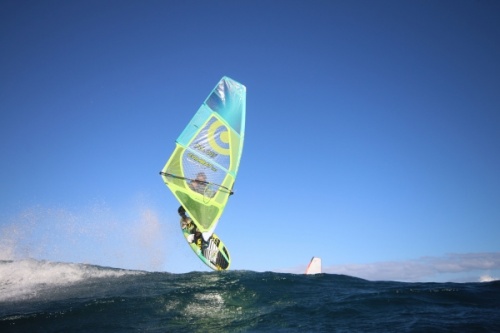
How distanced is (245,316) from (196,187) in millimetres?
8448

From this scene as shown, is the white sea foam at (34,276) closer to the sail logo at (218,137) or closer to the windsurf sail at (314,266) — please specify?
the sail logo at (218,137)

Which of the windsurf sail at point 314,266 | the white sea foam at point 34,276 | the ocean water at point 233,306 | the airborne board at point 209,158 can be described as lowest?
the ocean water at point 233,306

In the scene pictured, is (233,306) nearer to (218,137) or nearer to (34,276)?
(34,276)

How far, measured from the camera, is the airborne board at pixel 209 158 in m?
13.8

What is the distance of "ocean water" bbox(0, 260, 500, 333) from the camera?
5355 mm

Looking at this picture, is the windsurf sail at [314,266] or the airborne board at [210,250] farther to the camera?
the windsurf sail at [314,266]

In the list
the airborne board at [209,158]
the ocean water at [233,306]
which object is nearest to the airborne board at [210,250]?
the airborne board at [209,158]

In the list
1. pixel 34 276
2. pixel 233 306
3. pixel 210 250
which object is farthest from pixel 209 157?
pixel 233 306

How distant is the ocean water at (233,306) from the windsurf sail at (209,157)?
4378mm

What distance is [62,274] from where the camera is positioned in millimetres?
10469

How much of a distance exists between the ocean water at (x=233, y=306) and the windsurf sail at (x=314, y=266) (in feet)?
21.0

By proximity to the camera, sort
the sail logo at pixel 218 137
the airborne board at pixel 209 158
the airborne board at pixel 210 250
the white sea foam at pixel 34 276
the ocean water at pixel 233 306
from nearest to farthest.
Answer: the ocean water at pixel 233 306, the white sea foam at pixel 34 276, the airborne board at pixel 209 158, the sail logo at pixel 218 137, the airborne board at pixel 210 250

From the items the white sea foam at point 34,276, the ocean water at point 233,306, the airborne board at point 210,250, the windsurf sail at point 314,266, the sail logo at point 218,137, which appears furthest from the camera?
the windsurf sail at point 314,266

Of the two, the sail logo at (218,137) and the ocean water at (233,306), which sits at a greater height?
the sail logo at (218,137)
